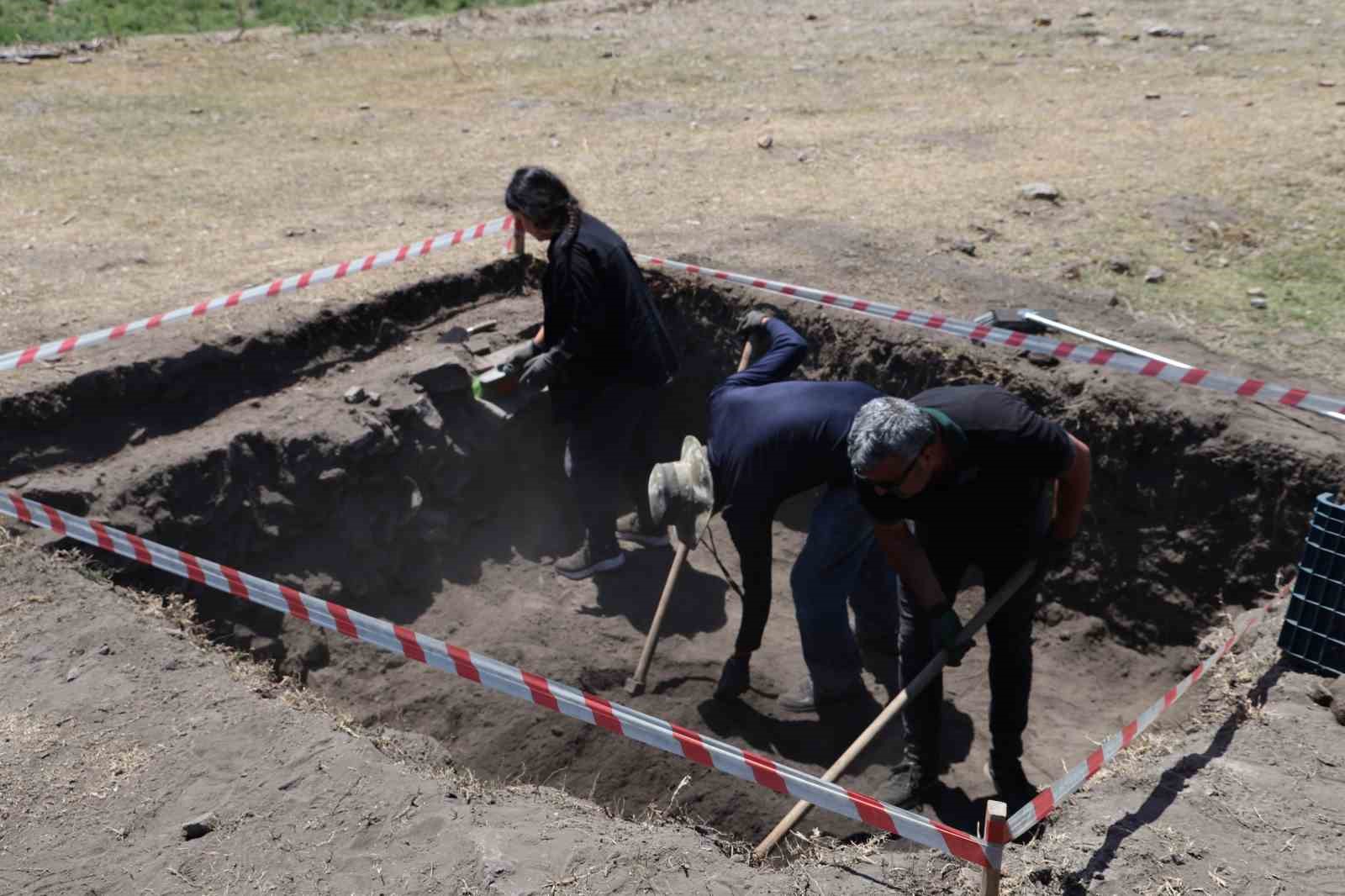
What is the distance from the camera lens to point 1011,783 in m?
5.27

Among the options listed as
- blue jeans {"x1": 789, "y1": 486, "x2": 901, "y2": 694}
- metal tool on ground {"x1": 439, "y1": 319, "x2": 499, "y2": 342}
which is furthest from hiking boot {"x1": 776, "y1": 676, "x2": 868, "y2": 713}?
metal tool on ground {"x1": 439, "y1": 319, "x2": 499, "y2": 342}

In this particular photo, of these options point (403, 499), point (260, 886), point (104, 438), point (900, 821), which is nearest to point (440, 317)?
point (403, 499)

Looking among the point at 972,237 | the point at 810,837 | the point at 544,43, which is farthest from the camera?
the point at 544,43

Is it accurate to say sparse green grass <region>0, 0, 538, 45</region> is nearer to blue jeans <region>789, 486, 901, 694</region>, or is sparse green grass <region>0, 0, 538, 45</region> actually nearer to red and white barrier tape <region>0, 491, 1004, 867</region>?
red and white barrier tape <region>0, 491, 1004, 867</region>

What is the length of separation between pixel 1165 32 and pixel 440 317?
10947mm

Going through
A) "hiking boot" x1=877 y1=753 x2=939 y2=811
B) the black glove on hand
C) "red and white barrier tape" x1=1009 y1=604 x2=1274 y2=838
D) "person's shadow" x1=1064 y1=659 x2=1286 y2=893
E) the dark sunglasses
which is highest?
the dark sunglasses

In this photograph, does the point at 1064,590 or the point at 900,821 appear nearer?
the point at 900,821

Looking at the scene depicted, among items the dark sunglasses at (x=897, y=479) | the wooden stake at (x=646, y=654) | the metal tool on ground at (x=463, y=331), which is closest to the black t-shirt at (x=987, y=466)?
the dark sunglasses at (x=897, y=479)

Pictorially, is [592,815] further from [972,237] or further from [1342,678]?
[972,237]

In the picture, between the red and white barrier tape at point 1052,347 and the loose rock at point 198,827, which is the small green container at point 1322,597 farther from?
the loose rock at point 198,827

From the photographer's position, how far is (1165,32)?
14.5m

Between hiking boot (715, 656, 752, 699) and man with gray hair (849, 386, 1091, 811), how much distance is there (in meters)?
0.97

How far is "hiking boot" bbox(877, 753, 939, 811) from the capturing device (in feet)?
17.4

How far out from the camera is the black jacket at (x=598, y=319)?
6242 millimetres
